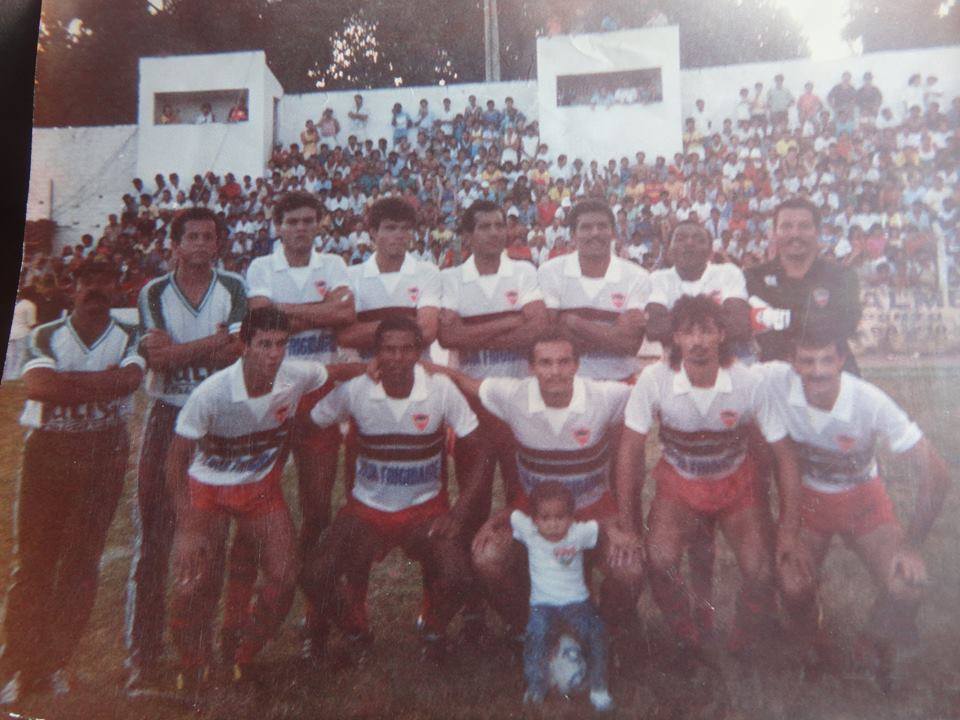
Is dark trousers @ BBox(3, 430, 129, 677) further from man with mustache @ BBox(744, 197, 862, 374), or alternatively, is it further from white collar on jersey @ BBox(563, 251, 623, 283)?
man with mustache @ BBox(744, 197, 862, 374)

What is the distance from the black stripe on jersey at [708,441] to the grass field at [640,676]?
0.40m

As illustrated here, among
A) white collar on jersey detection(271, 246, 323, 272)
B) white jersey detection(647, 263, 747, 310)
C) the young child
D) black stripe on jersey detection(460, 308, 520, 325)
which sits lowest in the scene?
the young child

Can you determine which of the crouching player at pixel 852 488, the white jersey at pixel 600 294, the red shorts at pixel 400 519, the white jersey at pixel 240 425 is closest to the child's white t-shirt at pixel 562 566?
the red shorts at pixel 400 519

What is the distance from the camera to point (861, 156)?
2746 mm

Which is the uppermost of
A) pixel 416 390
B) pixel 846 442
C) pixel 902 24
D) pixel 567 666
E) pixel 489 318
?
pixel 902 24

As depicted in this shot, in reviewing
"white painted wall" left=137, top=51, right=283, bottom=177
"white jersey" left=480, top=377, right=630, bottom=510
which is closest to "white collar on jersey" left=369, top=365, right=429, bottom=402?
"white jersey" left=480, top=377, right=630, bottom=510

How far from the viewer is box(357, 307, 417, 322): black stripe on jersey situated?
2.83 meters

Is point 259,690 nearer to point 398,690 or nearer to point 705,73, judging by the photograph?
point 398,690

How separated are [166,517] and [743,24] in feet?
10.6

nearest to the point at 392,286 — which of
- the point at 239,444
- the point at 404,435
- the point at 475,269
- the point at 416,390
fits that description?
the point at 475,269

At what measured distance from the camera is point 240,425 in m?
2.77

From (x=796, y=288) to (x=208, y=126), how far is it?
268 cm

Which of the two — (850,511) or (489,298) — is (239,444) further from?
(850,511)

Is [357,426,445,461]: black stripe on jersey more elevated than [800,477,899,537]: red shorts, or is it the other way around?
[357,426,445,461]: black stripe on jersey
